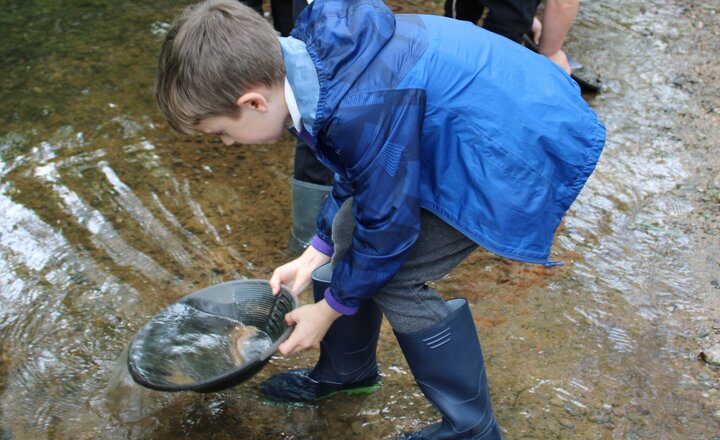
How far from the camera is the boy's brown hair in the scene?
5.33ft

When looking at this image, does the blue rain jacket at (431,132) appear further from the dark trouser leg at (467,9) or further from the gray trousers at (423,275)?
the dark trouser leg at (467,9)

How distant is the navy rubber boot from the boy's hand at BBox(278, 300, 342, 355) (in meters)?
0.19

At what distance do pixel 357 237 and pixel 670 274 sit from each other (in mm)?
1711

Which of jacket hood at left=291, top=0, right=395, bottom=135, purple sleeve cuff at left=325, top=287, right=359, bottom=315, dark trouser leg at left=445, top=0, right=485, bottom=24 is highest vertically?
jacket hood at left=291, top=0, right=395, bottom=135

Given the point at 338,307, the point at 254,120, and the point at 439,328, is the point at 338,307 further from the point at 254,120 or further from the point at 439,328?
the point at 254,120


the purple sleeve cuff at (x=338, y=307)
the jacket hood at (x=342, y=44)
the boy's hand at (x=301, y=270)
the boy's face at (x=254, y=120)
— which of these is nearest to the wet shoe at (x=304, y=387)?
the boy's hand at (x=301, y=270)

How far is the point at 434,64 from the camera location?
1624 millimetres

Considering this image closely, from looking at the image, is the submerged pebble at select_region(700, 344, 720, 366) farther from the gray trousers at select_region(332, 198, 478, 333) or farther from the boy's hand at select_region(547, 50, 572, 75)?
the boy's hand at select_region(547, 50, 572, 75)

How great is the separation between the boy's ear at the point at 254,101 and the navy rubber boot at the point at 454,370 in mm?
640

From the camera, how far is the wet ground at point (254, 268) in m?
2.31

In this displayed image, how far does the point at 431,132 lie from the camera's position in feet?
5.40

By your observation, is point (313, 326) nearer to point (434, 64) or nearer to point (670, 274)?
point (434, 64)

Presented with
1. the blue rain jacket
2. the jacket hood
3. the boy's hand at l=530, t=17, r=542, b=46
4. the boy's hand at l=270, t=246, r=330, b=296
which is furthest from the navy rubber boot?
the boy's hand at l=530, t=17, r=542, b=46

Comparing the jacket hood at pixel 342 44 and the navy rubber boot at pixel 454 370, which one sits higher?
the jacket hood at pixel 342 44
